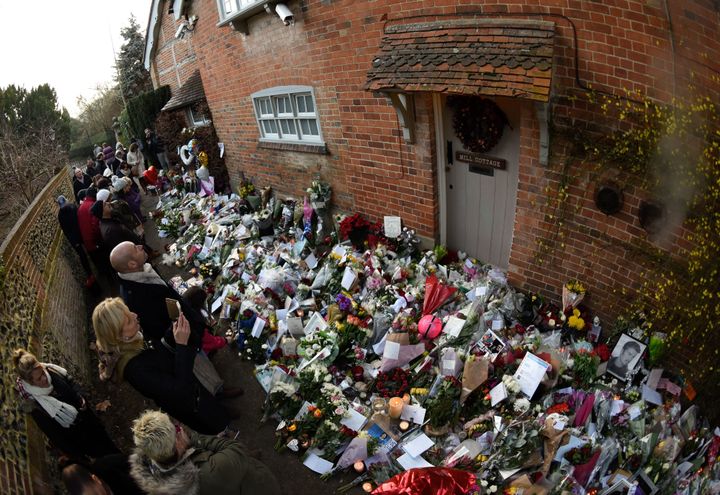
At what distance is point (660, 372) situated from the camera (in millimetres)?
3656

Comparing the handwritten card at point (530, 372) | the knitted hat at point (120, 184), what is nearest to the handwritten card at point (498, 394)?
the handwritten card at point (530, 372)

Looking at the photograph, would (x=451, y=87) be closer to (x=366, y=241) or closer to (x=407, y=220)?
(x=407, y=220)

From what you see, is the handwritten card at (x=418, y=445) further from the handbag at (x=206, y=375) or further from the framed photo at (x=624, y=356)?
the handbag at (x=206, y=375)

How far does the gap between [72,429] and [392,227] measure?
4.10 m

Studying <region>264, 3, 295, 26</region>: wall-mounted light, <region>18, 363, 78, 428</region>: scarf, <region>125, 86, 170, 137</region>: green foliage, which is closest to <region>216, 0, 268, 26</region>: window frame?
<region>264, 3, 295, 26</region>: wall-mounted light

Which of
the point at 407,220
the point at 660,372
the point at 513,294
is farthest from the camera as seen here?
the point at 407,220

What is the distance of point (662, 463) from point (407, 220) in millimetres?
3647

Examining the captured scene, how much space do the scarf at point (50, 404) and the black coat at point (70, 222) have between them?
4.23 meters

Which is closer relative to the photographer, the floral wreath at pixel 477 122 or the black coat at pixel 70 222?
the floral wreath at pixel 477 122

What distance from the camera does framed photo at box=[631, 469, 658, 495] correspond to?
2.99 m

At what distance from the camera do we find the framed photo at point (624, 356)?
3.71 meters

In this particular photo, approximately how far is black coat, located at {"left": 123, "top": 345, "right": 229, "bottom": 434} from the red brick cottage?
316 cm

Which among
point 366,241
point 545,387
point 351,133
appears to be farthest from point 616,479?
point 351,133

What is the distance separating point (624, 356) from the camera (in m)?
3.78
